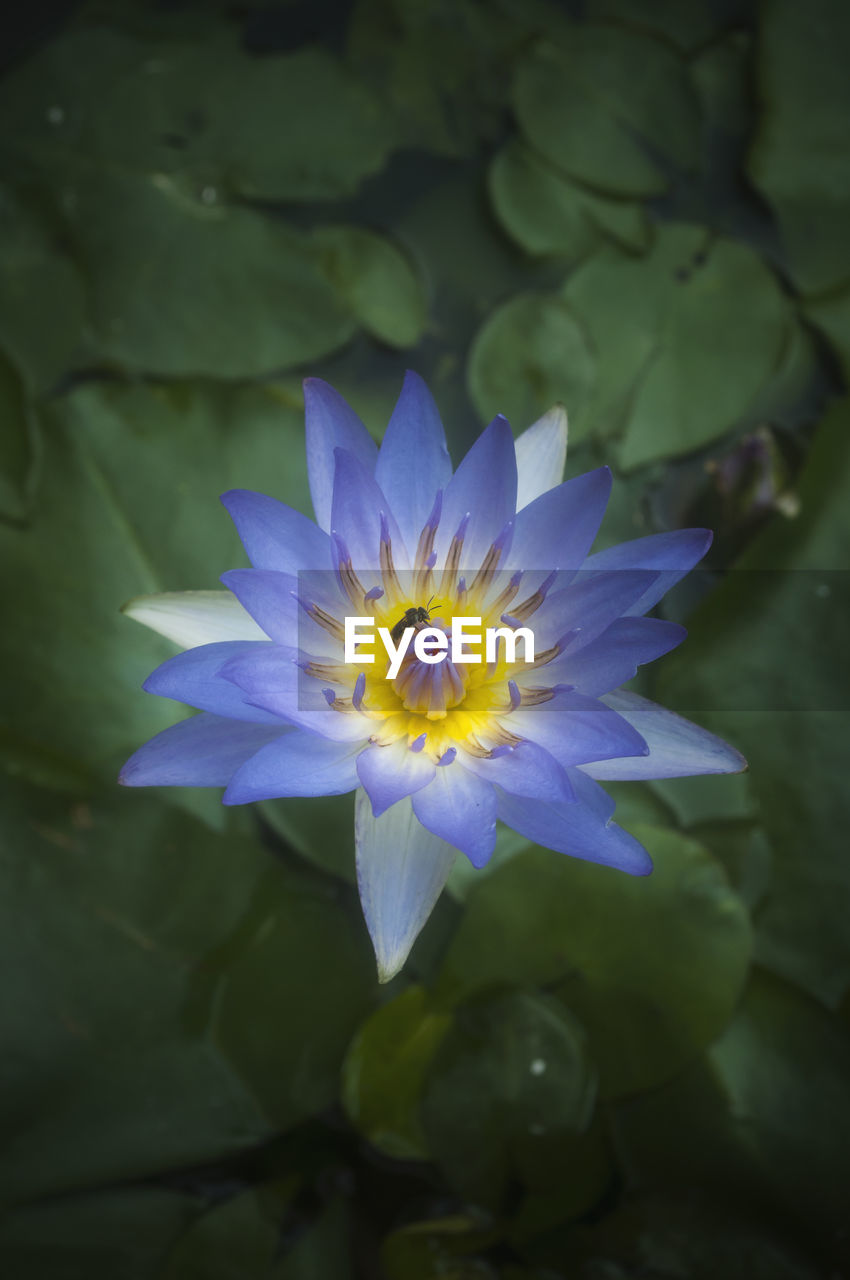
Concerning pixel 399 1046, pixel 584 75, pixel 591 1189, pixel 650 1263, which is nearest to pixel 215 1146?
pixel 399 1046

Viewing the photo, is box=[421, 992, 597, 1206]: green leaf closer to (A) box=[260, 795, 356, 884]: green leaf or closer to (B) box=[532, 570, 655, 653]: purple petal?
(A) box=[260, 795, 356, 884]: green leaf

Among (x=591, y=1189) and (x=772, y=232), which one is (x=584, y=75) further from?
(x=591, y=1189)

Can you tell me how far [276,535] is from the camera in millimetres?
1262

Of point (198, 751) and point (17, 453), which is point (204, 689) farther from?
point (17, 453)

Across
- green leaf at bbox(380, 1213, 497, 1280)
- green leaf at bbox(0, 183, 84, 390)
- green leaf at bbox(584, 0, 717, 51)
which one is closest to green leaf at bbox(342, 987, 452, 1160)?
green leaf at bbox(380, 1213, 497, 1280)

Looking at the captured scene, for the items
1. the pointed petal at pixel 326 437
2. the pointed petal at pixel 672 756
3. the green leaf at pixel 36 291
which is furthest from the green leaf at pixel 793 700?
the green leaf at pixel 36 291

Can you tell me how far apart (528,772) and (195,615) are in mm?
560

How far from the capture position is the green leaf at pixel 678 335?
2225 millimetres

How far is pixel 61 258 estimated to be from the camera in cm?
230

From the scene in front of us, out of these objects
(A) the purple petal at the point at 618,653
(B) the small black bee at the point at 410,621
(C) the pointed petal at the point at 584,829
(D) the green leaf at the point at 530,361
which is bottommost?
(C) the pointed petal at the point at 584,829

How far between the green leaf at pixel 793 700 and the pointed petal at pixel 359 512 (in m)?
0.86

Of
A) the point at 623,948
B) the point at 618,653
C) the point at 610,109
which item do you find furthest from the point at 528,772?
the point at 610,109

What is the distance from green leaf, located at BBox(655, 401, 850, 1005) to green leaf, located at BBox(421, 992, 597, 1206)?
50 centimetres

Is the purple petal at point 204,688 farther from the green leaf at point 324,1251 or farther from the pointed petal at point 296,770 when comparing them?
the green leaf at point 324,1251
